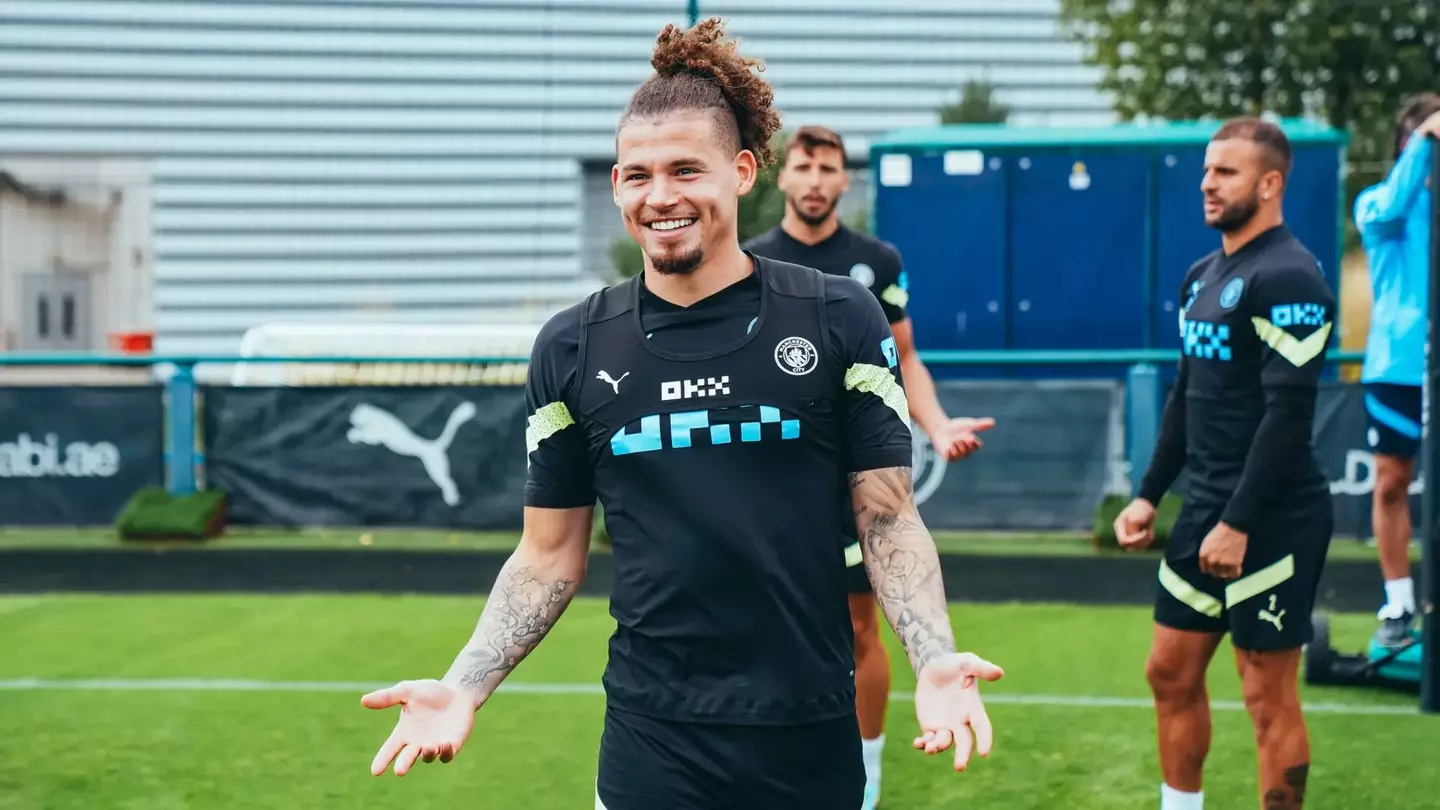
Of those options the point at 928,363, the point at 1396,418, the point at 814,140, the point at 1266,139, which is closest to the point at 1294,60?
the point at 928,363

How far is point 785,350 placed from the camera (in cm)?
256

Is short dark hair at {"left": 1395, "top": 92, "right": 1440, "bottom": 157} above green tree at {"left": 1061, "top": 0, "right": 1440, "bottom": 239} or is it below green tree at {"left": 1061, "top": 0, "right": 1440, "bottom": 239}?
below

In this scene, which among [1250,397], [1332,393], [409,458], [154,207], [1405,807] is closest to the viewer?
[1250,397]

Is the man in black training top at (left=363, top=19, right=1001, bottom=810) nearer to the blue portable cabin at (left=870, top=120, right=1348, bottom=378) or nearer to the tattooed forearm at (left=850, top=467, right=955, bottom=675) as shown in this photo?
the tattooed forearm at (left=850, top=467, right=955, bottom=675)

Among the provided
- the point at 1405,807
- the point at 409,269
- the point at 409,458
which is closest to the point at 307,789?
the point at 1405,807

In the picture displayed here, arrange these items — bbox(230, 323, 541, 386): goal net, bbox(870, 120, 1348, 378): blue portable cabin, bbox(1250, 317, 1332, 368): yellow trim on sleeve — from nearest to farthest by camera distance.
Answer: bbox(1250, 317, 1332, 368): yellow trim on sleeve < bbox(870, 120, 1348, 378): blue portable cabin < bbox(230, 323, 541, 386): goal net

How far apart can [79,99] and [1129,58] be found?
69.6 feet

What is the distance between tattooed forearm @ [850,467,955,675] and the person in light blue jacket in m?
4.70

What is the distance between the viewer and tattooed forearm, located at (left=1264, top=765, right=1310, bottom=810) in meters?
4.05

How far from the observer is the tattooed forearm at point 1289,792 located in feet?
13.3

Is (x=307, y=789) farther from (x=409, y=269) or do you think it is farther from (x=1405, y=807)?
(x=409, y=269)

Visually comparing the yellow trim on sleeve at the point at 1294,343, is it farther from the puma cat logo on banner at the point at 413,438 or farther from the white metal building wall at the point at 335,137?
the white metal building wall at the point at 335,137

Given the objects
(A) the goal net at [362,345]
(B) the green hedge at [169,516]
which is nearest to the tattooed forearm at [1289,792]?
(B) the green hedge at [169,516]

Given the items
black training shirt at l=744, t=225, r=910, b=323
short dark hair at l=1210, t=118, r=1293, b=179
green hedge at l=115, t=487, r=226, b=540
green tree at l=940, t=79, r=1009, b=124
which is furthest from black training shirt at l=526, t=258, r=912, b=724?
green tree at l=940, t=79, r=1009, b=124
